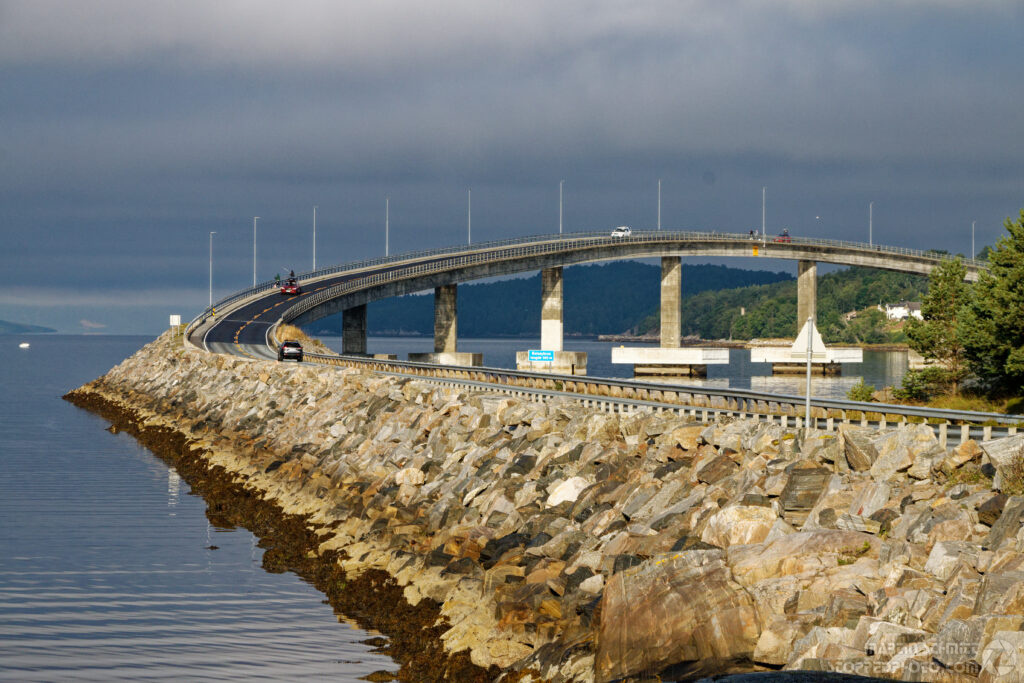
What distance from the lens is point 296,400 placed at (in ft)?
181

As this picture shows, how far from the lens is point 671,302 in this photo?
136 meters

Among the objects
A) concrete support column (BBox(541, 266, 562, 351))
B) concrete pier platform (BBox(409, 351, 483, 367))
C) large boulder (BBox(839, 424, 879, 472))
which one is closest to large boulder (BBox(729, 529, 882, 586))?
large boulder (BBox(839, 424, 879, 472))

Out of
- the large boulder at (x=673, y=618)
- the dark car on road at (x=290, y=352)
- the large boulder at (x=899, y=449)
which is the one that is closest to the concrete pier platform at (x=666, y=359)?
the dark car on road at (x=290, y=352)

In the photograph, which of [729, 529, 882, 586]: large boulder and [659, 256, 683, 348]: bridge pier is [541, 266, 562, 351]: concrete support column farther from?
[729, 529, 882, 586]: large boulder

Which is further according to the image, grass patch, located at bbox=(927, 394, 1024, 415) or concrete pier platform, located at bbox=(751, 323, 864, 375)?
concrete pier platform, located at bbox=(751, 323, 864, 375)

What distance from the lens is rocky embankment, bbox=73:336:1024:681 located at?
1540 cm

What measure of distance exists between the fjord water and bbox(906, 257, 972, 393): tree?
53.3 m

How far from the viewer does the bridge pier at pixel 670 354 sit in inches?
5079

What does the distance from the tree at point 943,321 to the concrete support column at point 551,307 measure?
176ft

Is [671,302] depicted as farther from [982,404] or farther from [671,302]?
[982,404]

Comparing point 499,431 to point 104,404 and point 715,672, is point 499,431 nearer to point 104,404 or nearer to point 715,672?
point 715,672

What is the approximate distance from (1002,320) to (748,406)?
29936mm

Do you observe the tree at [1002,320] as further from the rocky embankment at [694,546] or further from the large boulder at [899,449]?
the large boulder at [899,449]

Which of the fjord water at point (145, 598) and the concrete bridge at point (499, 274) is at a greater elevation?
the concrete bridge at point (499, 274)
